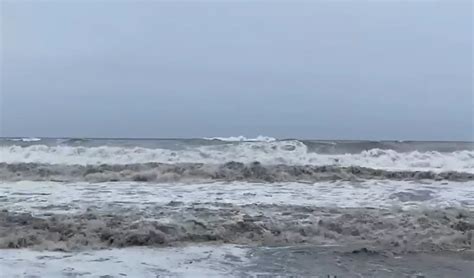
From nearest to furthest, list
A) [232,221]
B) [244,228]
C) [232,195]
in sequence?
[244,228] → [232,221] → [232,195]

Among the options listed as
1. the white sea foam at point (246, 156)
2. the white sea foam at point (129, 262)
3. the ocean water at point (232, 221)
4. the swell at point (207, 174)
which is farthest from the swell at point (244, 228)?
the white sea foam at point (246, 156)

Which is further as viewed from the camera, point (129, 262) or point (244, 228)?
point (244, 228)

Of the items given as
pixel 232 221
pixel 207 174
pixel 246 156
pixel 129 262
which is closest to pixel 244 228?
pixel 232 221

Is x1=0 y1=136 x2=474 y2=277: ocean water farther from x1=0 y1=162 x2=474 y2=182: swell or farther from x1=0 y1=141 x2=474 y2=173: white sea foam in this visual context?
x1=0 y1=141 x2=474 y2=173: white sea foam

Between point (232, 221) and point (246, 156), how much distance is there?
11.1 metres

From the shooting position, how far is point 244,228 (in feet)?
20.6

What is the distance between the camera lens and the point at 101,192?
31.9 feet

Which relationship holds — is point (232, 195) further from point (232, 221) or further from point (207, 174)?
point (207, 174)

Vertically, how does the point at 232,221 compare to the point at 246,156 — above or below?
below

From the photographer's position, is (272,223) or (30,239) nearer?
(30,239)

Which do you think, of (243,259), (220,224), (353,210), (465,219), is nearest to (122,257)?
(243,259)

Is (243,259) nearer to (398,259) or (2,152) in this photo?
(398,259)

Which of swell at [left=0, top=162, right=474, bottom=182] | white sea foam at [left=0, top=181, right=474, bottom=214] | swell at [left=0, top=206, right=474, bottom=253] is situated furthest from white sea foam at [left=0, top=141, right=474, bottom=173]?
swell at [left=0, top=206, right=474, bottom=253]

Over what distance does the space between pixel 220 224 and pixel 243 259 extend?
4.78 ft
